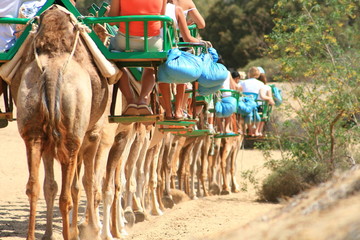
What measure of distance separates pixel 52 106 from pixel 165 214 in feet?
24.1

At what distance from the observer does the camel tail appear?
7.83 m

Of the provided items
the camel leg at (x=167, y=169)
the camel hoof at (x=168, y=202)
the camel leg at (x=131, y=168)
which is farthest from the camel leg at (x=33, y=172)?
the camel hoof at (x=168, y=202)

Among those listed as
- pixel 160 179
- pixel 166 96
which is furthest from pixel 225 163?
pixel 166 96

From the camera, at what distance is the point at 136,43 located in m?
9.22

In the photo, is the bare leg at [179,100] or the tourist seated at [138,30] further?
the bare leg at [179,100]

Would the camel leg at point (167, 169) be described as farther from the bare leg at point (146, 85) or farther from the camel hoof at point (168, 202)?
the bare leg at point (146, 85)

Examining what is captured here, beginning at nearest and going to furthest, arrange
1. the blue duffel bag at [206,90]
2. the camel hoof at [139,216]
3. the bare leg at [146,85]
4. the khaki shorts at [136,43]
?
the khaki shorts at [136,43] → the bare leg at [146,85] → the blue duffel bag at [206,90] → the camel hoof at [139,216]

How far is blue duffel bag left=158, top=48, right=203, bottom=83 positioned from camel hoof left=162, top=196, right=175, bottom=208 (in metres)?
7.54

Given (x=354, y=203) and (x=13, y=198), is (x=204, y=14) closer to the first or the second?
(x=13, y=198)

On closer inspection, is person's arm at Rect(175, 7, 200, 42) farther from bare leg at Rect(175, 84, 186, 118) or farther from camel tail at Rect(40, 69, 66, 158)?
camel tail at Rect(40, 69, 66, 158)

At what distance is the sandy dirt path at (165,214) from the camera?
1125 cm

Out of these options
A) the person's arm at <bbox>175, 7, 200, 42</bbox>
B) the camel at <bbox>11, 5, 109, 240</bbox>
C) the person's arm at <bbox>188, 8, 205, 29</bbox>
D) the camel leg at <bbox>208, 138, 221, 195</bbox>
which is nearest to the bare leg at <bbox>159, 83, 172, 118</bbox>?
the person's arm at <bbox>175, 7, 200, 42</bbox>

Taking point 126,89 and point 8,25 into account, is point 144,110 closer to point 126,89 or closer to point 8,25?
point 126,89

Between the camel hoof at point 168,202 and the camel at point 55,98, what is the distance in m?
8.22
